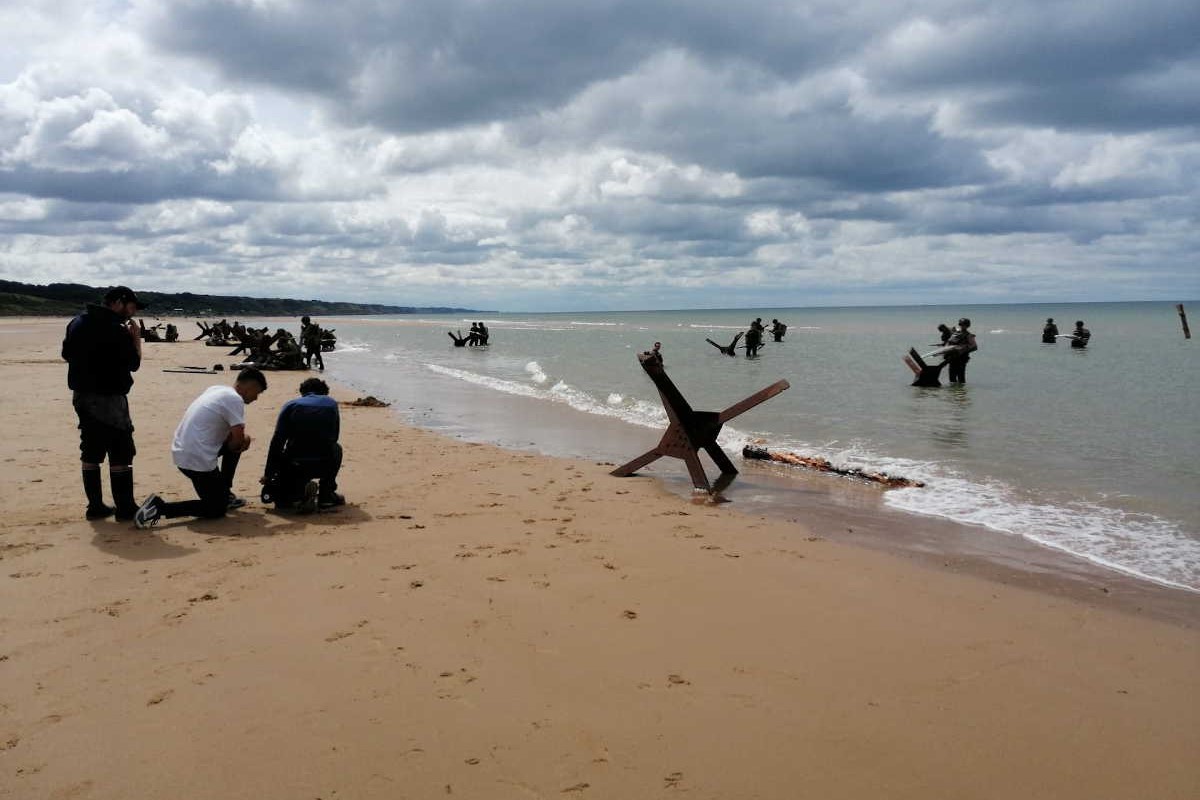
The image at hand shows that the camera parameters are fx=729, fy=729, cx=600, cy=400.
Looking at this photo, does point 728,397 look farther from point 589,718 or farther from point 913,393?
point 589,718

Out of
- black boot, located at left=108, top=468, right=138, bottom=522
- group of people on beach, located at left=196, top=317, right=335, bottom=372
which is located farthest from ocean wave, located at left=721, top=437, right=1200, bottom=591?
group of people on beach, located at left=196, top=317, right=335, bottom=372

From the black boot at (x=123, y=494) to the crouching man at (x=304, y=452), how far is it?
1.07 meters

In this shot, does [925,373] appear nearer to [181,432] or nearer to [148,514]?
[181,432]

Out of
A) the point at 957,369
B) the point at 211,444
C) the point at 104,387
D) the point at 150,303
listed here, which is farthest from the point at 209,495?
the point at 150,303

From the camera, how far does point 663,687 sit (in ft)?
11.7

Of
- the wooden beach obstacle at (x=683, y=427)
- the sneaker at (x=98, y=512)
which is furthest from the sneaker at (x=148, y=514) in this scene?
the wooden beach obstacle at (x=683, y=427)

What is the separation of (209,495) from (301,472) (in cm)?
78

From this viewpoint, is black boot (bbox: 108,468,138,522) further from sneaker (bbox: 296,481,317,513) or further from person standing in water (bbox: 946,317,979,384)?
person standing in water (bbox: 946,317,979,384)

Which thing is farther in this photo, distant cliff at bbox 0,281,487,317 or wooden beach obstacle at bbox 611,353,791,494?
distant cliff at bbox 0,281,487,317

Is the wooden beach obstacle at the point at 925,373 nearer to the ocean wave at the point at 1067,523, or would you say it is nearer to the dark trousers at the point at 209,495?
the ocean wave at the point at 1067,523

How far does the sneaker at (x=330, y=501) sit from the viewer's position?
701 cm

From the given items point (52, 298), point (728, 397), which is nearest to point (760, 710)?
point (728, 397)

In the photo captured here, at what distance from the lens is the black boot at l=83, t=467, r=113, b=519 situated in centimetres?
628

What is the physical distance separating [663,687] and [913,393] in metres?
18.2
